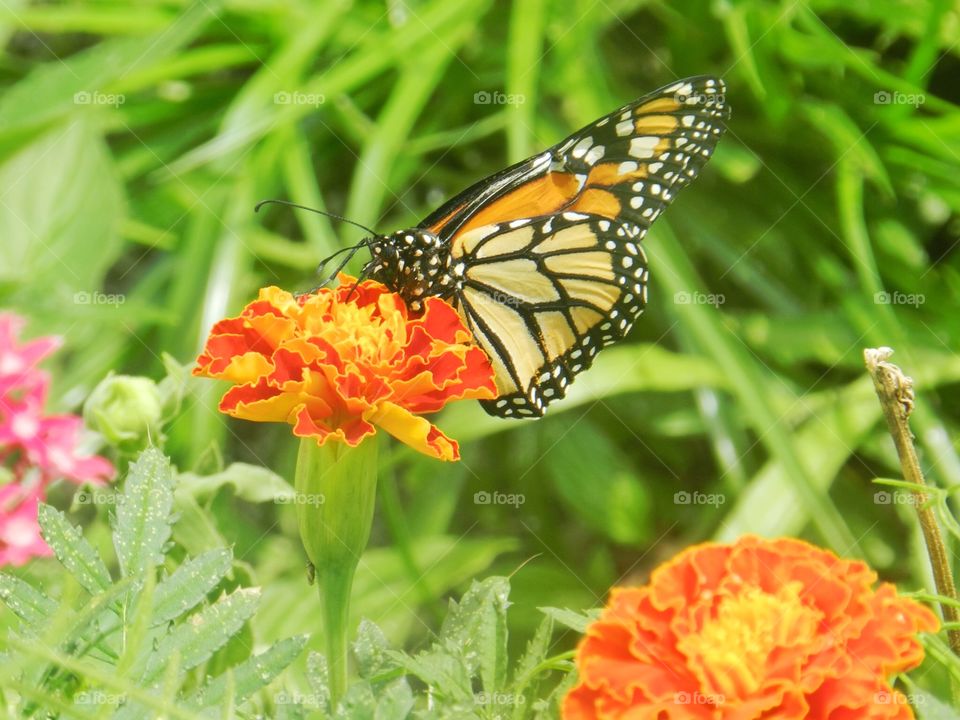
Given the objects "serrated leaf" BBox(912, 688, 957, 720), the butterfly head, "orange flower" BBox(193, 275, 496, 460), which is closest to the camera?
"serrated leaf" BBox(912, 688, 957, 720)

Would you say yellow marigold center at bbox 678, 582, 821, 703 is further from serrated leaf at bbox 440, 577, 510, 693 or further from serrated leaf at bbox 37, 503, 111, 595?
serrated leaf at bbox 37, 503, 111, 595

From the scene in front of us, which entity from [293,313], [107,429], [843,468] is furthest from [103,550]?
[843,468]

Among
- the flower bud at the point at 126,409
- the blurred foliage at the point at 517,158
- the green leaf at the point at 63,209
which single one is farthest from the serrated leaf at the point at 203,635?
the green leaf at the point at 63,209

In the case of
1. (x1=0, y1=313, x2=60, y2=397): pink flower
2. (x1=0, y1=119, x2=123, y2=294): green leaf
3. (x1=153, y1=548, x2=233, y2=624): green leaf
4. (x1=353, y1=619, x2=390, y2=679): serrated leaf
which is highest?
(x1=0, y1=119, x2=123, y2=294): green leaf

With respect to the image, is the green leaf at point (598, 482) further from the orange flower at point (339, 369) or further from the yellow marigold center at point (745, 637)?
the yellow marigold center at point (745, 637)

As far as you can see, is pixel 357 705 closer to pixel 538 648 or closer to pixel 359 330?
pixel 538 648

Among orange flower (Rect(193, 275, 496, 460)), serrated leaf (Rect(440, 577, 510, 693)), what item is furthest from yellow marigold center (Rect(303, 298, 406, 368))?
serrated leaf (Rect(440, 577, 510, 693))
